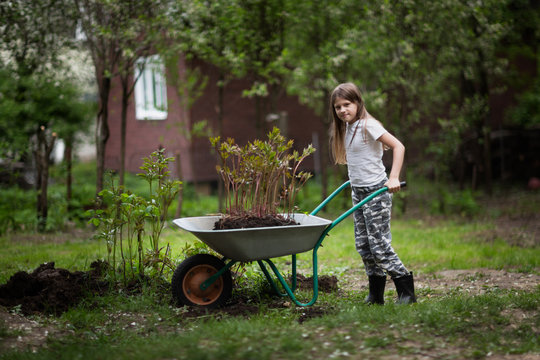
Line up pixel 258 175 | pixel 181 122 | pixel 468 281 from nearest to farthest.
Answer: pixel 258 175
pixel 468 281
pixel 181 122

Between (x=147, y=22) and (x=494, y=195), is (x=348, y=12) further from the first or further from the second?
(x=494, y=195)

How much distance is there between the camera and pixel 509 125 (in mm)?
14172

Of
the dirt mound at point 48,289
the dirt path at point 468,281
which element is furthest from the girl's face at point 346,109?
the dirt mound at point 48,289

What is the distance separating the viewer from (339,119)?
434 centimetres

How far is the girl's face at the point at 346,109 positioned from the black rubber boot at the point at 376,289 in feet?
4.04

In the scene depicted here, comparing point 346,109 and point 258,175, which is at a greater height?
point 346,109

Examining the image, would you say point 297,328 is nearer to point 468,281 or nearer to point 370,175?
point 370,175

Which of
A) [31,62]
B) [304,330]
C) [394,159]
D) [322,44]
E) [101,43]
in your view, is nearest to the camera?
[304,330]

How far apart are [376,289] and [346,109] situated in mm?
1395

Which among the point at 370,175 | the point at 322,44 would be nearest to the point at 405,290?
the point at 370,175

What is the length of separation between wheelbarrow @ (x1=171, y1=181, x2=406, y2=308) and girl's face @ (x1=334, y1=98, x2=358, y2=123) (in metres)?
0.65

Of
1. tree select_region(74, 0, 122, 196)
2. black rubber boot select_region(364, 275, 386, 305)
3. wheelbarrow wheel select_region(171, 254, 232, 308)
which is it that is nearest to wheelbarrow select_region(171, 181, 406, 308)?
wheelbarrow wheel select_region(171, 254, 232, 308)

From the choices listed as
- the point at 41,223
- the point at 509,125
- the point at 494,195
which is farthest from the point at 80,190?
the point at 509,125

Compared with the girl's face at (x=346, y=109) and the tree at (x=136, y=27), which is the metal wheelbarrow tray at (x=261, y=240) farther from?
the tree at (x=136, y=27)
